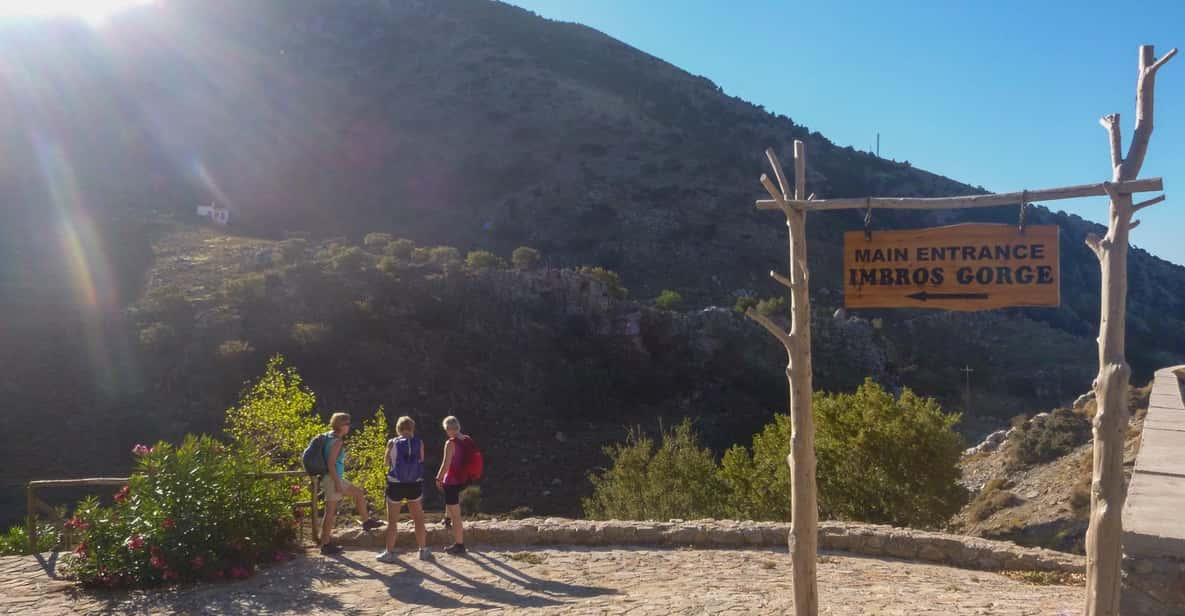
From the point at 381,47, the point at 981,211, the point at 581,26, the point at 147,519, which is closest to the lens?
the point at 147,519

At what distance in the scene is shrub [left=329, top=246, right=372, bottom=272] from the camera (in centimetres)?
3222

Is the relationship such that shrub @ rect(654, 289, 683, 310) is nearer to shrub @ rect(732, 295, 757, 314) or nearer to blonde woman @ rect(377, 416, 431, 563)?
shrub @ rect(732, 295, 757, 314)

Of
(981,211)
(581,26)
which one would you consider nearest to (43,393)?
(981,211)

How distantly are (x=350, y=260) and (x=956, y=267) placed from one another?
30152mm

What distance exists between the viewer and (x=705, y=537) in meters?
8.51

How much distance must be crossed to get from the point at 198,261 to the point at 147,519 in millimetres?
29759

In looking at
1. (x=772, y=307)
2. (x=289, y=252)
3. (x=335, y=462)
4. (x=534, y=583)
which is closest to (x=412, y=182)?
(x=289, y=252)

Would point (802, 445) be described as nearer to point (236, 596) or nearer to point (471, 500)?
point (236, 596)

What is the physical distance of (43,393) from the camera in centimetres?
2388

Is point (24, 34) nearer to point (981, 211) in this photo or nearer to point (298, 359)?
point (298, 359)

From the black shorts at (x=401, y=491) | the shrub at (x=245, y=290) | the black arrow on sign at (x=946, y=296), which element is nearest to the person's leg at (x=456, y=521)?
the black shorts at (x=401, y=491)

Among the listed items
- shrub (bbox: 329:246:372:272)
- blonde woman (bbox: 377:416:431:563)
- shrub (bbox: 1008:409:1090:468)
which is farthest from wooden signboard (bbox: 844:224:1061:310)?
shrub (bbox: 329:246:372:272)

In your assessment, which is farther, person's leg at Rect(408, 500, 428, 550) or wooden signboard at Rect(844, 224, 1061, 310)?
person's leg at Rect(408, 500, 428, 550)

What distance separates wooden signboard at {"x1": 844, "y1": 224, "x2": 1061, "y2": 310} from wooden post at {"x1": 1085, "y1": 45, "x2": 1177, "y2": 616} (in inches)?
15.0
